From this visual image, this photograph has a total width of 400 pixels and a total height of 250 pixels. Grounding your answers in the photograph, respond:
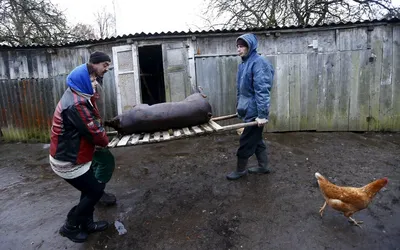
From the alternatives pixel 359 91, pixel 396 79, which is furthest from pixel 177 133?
pixel 396 79

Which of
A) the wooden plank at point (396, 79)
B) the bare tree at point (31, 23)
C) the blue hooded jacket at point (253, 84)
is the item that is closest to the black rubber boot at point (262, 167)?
the blue hooded jacket at point (253, 84)

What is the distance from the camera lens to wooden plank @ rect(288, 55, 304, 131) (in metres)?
6.70

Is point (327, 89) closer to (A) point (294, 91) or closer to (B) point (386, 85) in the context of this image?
(A) point (294, 91)

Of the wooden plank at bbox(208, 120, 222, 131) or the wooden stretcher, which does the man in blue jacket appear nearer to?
the wooden stretcher

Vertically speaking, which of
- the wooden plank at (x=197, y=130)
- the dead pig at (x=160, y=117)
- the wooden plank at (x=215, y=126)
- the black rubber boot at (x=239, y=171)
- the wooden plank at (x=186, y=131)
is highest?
the dead pig at (x=160, y=117)

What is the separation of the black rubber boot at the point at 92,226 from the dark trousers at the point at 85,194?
89 mm

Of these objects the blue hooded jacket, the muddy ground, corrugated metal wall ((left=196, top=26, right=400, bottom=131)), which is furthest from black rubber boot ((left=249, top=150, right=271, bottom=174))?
corrugated metal wall ((left=196, top=26, right=400, bottom=131))

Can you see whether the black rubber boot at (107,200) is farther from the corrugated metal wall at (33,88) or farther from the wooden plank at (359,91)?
the wooden plank at (359,91)

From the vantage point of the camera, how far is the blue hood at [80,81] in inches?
89.5

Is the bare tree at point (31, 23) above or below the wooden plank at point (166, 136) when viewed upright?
above

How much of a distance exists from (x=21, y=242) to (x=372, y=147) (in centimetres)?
628

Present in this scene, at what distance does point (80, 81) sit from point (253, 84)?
2.11 m

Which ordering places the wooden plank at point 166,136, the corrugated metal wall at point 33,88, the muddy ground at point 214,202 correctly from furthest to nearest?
1. the corrugated metal wall at point 33,88
2. the wooden plank at point 166,136
3. the muddy ground at point 214,202

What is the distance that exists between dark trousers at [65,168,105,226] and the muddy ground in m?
0.29
